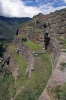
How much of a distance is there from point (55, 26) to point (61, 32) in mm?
2819

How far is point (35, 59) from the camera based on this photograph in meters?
36.1

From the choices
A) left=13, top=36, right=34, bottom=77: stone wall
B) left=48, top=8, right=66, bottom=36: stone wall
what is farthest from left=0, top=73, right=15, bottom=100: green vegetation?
left=48, top=8, right=66, bottom=36: stone wall

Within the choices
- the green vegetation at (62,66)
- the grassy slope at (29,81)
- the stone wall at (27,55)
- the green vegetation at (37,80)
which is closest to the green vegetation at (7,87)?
the grassy slope at (29,81)

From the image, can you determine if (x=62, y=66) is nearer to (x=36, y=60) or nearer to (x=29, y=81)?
(x=29, y=81)

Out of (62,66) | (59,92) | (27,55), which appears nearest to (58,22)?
(27,55)

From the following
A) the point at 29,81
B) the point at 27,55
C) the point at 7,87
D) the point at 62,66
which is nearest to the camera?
the point at 62,66

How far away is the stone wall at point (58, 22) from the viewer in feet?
134

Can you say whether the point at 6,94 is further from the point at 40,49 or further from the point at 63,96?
the point at 63,96

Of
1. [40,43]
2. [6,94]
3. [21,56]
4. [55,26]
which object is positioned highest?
[55,26]

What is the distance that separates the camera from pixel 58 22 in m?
42.2

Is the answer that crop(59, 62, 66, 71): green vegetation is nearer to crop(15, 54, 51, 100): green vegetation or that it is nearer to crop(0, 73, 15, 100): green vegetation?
crop(15, 54, 51, 100): green vegetation

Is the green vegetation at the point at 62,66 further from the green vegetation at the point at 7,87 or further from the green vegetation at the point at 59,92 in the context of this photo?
the green vegetation at the point at 7,87

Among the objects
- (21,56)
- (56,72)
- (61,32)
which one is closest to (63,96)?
(56,72)

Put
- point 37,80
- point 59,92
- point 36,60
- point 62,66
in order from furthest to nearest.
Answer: point 36,60 < point 37,80 < point 62,66 < point 59,92
